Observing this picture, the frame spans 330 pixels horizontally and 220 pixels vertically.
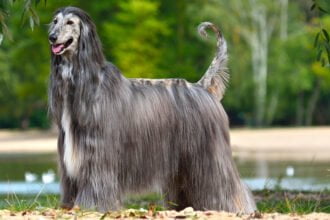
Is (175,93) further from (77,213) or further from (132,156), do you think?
(77,213)

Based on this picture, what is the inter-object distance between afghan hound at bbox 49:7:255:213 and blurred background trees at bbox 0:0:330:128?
35.9 meters

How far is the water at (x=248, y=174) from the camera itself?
1552 cm

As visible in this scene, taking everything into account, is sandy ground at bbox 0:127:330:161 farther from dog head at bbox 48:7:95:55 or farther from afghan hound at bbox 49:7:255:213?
dog head at bbox 48:7:95:55

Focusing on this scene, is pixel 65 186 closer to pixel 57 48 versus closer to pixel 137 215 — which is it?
pixel 57 48

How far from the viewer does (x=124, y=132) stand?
934 centimetres

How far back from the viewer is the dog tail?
1030cm

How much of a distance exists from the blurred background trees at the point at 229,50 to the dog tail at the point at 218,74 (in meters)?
35.2

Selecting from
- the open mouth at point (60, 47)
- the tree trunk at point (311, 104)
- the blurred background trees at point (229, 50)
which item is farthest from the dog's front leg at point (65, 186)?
the tree trunk at point (311, 104)

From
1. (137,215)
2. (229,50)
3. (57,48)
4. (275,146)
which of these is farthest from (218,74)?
(229,50)

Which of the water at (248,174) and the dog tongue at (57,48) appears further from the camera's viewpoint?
the water at (248,174)

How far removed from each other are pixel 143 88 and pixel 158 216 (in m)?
1.93

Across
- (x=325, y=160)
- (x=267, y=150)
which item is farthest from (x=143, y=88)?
(x=267, y=150)

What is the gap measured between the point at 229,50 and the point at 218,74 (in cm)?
3985

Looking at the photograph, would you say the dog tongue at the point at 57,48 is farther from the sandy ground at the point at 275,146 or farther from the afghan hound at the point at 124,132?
the sandy ground at the point at 275,146
